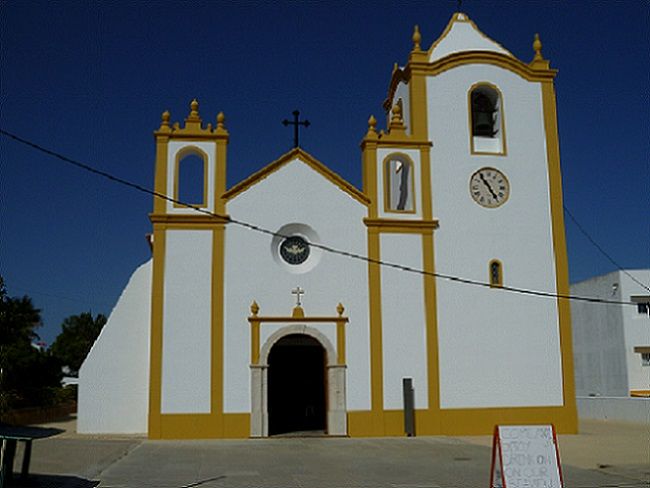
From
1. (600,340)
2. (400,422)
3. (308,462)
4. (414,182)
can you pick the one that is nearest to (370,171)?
(414,182)

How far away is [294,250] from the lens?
22094 mm

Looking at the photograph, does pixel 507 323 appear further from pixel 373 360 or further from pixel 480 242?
pixel 373 360

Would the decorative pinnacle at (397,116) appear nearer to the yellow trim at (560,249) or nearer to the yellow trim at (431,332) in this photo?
the yellow trim at (431,332)

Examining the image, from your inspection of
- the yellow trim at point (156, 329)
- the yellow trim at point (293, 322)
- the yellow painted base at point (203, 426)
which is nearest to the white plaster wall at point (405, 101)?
the yellow trim at point (293, 322)

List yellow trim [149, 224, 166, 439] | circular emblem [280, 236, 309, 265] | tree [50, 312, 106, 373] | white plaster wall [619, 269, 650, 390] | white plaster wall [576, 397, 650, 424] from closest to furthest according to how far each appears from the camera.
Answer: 1. yellow trim [149, 224, 166, 439]
2. circular emblem [280, 236, 309, 265]
3. white plaster wall [576, 397, 650, 424]
4. white plaster wall [619, 269, 650, 390]
5. tree [50, 312, 106, 373]

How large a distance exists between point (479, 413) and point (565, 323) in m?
3.67

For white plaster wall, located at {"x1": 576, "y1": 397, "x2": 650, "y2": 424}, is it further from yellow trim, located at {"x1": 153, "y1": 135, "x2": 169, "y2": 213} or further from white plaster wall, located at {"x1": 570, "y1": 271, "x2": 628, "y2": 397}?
yellow trim, located at {"x1": 153, "y1": 135, "x2": 169, "y2": 213}

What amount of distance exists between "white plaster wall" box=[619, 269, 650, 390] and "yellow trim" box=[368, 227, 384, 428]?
19838mm

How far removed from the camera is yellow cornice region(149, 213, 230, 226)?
21.5 meters

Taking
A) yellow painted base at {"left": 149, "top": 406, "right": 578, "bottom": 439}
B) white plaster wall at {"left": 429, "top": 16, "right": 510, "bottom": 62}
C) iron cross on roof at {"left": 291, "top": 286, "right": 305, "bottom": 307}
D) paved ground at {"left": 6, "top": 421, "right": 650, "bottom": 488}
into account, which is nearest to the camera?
paved ground at {"left": 6, "top": 421, "right": 650, "bottom": 488}

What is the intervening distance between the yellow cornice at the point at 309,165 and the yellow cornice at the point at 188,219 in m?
0.77

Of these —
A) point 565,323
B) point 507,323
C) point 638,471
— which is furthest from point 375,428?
point 638,471

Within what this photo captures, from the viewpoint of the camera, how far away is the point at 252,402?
20.9m

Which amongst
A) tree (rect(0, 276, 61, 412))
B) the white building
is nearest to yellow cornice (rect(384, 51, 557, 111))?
tree (rect(0, 276, 61, 412))
